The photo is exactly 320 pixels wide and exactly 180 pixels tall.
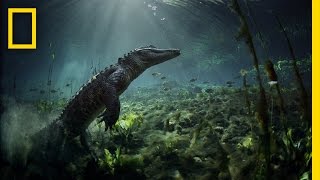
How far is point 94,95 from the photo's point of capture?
563 cm

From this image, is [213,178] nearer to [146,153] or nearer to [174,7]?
[146,153]

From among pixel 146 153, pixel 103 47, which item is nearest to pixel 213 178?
pixel 146 153

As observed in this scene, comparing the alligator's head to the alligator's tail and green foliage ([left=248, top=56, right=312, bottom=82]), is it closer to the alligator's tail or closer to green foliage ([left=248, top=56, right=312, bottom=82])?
the alligator's tail

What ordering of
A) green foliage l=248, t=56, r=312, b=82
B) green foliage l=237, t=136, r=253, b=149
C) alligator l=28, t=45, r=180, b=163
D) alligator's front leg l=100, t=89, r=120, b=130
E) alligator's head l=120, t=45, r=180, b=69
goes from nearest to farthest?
alligator's front leg l=100, t=89, r=120, b=130
green foliage l=237, t=136, r=253, b=149
alligator l=28, t=45, r=180, b=163
alligator's head l=120, t=45, r=180, b=69
green foliage l=248, t=56, r=312, b=82

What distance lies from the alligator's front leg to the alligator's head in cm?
101

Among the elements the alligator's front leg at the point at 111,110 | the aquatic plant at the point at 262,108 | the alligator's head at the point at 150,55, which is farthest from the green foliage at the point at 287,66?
the aquatic plant at the point at 262,108

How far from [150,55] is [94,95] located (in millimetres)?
1241

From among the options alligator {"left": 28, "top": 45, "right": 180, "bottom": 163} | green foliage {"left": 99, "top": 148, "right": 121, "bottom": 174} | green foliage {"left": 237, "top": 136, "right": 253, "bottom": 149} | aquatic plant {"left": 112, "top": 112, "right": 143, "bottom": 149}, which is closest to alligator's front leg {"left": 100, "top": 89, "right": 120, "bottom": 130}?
alligator {"left": 28, "top": 45, "right": 180, "bottom": 163}

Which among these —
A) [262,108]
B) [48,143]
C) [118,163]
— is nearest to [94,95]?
[48,143]

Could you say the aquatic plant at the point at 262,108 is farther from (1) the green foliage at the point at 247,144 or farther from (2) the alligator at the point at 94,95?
(2) the alligator at the point at 94,95

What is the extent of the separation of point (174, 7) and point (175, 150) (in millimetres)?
9198

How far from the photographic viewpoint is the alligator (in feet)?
18.1

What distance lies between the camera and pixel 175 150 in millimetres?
5523

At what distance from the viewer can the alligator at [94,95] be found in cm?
552
